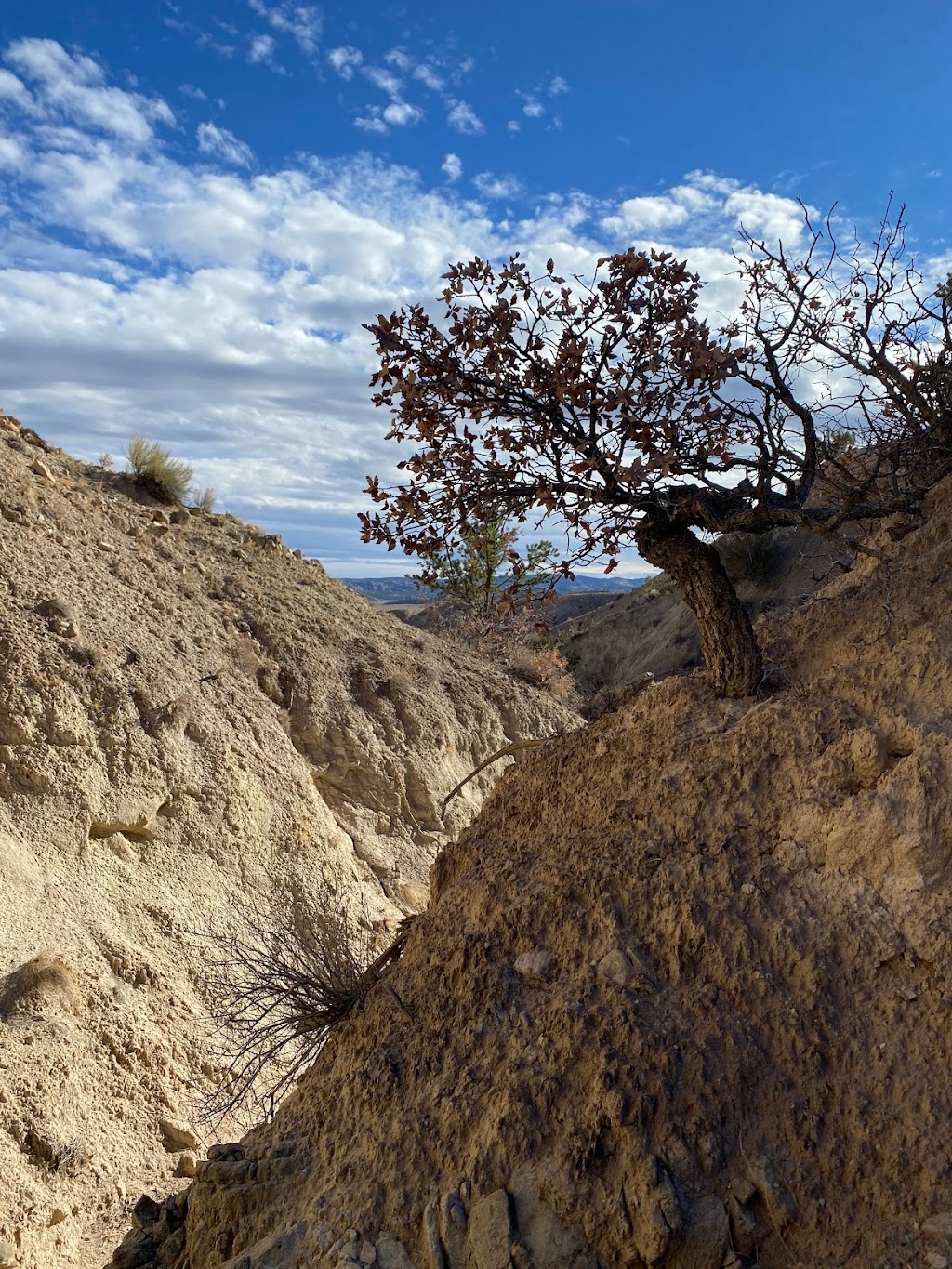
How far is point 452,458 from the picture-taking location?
3984 mm

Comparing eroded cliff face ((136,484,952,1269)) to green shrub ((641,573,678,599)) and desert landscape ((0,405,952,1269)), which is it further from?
green shrub ((641,573,678,599))

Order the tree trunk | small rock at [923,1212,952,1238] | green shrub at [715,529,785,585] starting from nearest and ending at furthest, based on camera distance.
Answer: small rock at [923,1212,952,1238] < the tree trunk < green shrub at [715,529,785,585]

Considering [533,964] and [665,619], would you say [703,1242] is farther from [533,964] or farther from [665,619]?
[665,619]

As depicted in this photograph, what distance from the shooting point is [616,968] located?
322 cm

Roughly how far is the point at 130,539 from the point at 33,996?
5.83 metres

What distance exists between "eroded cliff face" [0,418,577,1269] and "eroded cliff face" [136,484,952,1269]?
284 cm

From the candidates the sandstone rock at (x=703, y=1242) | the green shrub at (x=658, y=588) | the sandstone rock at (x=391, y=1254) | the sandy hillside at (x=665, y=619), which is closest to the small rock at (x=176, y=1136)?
the sandstone rock at (x=391, y=1254)

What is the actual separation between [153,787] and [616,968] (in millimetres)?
5935

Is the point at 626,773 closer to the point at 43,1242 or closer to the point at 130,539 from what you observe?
the point at 43,1242

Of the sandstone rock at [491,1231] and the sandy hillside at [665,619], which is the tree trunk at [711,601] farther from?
the sandy hillside at [665,619]

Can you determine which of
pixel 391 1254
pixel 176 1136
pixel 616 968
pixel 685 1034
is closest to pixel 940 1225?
pixel 685 1034

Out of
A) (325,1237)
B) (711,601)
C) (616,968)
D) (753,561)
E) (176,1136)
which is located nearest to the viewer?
(325,1237)

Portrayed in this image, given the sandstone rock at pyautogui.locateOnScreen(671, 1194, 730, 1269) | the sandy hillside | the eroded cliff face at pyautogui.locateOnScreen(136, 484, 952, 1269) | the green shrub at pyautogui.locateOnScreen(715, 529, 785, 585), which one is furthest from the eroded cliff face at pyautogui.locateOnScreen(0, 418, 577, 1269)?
the green shrub at pyautogui.locateOnScreen(715, 529, 785, 585)

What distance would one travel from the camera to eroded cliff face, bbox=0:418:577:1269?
6148 millimetres
